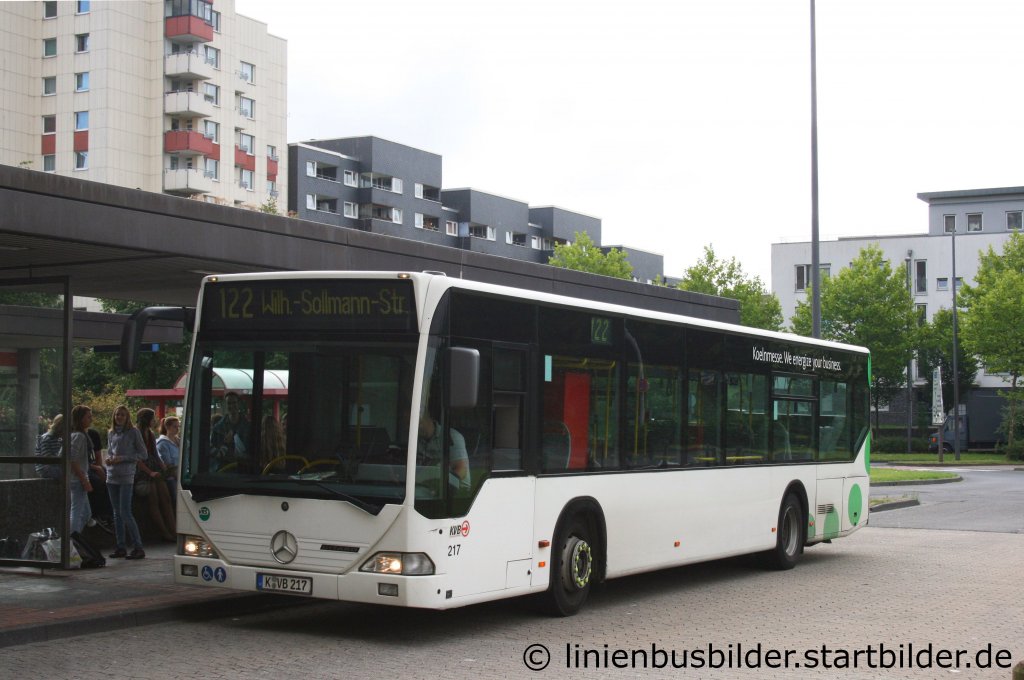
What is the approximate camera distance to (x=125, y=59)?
69250 mm

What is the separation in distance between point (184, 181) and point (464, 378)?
64449 mm

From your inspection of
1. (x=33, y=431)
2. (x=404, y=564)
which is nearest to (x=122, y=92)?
(x=33, y=431)

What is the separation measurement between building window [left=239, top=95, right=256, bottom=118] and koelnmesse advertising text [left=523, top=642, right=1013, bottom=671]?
70.8 metres

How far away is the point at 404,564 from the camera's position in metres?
9.43

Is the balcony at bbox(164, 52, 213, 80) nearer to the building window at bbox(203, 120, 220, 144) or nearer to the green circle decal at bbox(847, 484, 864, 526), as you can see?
the building window at bbox(203, 120, 220, 144)

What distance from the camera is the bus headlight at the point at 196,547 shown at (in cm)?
1027

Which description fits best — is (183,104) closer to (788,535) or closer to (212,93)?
(212,93)

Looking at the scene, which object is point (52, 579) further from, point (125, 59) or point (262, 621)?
point (125, 59)

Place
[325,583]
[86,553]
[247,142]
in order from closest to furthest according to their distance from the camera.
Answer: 1. [325,583]
2. [86,553]
3. [247,142]

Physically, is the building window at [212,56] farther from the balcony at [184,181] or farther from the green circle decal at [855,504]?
the green circle decal at [855,504]

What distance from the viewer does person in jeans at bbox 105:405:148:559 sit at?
13.8 meters

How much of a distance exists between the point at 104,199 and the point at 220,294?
255cm

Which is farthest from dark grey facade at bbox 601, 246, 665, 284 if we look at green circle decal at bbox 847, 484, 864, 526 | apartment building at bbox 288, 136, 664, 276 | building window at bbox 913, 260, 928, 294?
green circle decal at bbox 847, 484, 864, 526

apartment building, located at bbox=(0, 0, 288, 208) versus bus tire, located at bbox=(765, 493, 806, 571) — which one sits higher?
apartment building, located at bbox=(0, 0, 288, 208)
